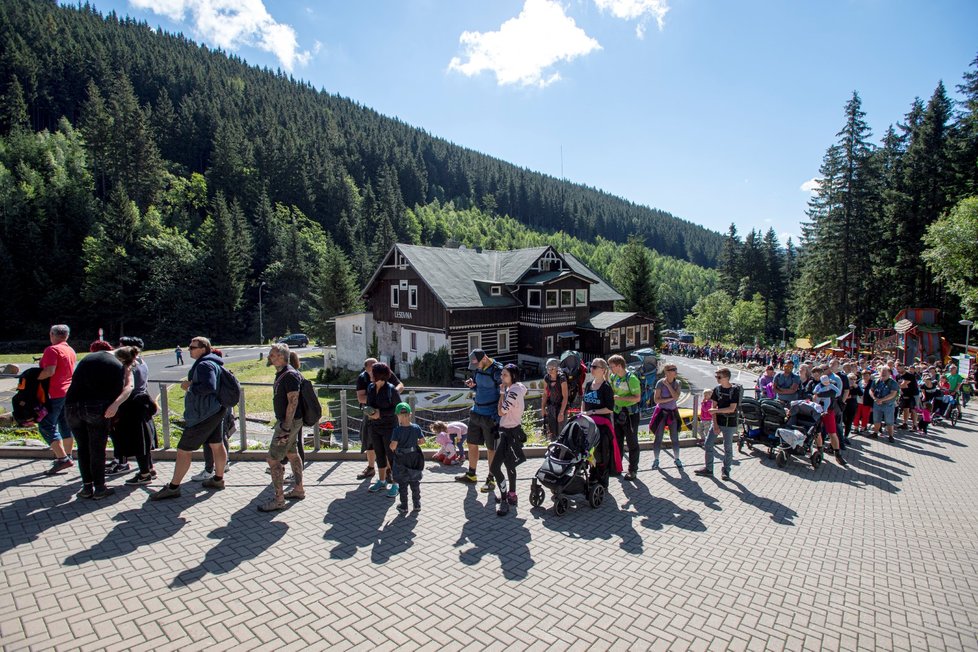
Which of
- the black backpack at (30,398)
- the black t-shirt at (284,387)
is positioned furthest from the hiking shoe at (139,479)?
the black t-shirt at (284,387)

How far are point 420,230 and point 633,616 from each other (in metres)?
108

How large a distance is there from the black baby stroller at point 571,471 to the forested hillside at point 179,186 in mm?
41830

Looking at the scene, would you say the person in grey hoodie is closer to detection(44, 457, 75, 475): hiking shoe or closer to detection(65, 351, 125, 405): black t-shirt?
detection(65, 351, 125, 405): black t-shirt

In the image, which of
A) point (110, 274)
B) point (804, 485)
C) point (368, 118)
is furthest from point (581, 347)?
point (368, 118)

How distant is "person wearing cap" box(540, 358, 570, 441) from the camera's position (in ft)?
26.7

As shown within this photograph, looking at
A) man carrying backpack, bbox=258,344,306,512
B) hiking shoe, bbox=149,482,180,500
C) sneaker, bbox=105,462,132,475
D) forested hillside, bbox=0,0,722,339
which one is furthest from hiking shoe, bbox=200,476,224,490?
forested hillside, bbox=0,0,722,339

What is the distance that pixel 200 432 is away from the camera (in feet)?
19.9

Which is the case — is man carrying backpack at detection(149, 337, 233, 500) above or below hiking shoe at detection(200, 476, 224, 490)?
above

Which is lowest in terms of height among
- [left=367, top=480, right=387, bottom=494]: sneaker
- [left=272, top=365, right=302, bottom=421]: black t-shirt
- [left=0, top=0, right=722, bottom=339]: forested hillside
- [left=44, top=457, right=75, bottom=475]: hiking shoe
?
[left=367, top=480, right=387, bottom=494]: sneaker

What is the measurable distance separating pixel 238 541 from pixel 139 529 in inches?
45.4

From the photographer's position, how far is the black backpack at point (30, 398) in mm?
6977

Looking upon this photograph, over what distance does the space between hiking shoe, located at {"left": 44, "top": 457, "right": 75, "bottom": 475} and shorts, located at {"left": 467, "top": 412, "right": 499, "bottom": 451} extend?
572 centimetres

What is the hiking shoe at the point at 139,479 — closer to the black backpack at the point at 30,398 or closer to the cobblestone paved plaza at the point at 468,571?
the cobblestone paved plaza at the point at 468,571

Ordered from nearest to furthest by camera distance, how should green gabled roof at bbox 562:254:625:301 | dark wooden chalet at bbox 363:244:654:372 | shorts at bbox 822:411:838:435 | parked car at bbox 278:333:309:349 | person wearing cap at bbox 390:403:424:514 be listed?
person wearing cap at bbox 390:403:424:514, shorts at bbox 822:411:838:435, dark wooden chalet at bbox 363:244:654:372, green gabled roof at bbox 562:254:625:301, parked car at bbox 278:333:309:349
